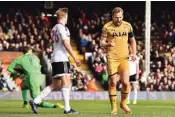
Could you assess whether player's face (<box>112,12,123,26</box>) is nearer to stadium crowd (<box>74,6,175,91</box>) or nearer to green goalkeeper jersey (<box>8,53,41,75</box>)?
green goalkeeper jersey (<box>8,53,41,75</box>)

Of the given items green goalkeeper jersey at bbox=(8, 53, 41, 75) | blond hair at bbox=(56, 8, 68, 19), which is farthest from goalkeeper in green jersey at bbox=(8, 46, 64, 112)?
blond hair at bbox=(56, 8, 68, 19)

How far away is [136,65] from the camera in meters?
22.9

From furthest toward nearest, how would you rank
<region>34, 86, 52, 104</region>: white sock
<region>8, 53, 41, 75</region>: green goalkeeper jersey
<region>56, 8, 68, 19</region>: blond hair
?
1. <region>8, 53, 41, 75</region>: green goalkeeper jersey
2. <region>34, 86, 52, 104</region>: white sock
3. <region>56, 8, 68, 19</region>: blond hair

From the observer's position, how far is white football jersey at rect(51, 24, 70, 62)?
14211mm

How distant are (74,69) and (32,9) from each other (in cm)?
818

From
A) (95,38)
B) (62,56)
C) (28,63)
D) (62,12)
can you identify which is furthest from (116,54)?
(95,38)

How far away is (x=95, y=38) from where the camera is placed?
36562 millimetres

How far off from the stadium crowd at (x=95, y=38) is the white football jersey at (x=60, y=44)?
16.8m

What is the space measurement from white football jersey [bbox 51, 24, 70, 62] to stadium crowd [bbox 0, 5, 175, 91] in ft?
55.1

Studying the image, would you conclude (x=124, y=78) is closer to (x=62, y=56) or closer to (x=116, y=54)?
(x=116, y=54)

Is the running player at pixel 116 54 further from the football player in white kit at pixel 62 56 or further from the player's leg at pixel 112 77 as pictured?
the football player in white kit at pixel 62 56

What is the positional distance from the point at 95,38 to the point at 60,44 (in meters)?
22.3

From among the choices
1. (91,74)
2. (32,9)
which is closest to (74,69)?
(91,74)

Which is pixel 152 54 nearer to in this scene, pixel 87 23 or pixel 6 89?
pixel 87 23
